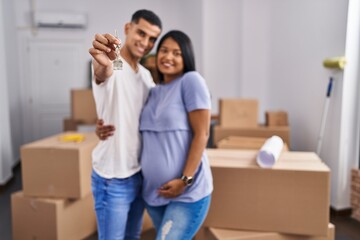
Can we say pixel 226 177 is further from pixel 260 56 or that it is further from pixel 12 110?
pixel 12 110

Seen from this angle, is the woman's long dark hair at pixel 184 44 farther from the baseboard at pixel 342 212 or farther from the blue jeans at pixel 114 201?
the baseboard at pixel 342 212

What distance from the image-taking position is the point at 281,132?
2219 millimetres

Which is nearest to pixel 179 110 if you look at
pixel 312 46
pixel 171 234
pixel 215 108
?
pixel 171 234

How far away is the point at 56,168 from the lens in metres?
1.51

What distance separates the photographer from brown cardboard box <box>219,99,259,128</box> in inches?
92.0

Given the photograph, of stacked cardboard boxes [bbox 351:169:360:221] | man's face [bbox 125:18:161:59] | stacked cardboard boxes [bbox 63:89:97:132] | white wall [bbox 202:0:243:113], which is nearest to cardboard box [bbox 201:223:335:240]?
man's face [bbox 125:18:161:59]

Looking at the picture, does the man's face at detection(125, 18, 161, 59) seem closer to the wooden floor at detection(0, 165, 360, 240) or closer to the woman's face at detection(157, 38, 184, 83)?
the woman's face at detection(157, 38, 184, 83)

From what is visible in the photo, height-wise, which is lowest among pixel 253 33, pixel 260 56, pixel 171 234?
pixel 171 234

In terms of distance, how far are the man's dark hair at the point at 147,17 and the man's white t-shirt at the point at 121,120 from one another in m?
0.18

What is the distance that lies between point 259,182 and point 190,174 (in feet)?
1.05

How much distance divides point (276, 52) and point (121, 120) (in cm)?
213

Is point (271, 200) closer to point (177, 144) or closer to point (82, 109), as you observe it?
point (177, 144)

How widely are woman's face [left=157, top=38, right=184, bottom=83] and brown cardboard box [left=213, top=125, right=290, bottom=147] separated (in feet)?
4.64

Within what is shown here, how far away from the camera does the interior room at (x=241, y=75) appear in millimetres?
1411
